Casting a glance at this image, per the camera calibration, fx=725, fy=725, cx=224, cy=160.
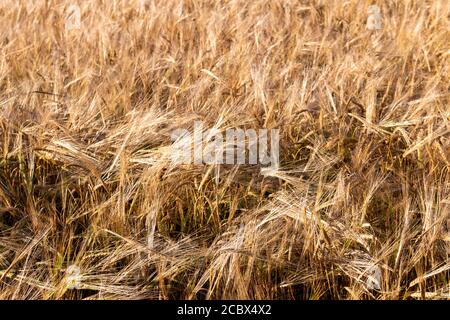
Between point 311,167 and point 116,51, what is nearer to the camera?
point 311,167

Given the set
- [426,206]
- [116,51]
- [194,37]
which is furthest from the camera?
[194,37]

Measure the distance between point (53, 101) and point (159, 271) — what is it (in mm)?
721

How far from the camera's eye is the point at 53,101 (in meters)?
1.88

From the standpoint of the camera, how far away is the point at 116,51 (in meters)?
2.54

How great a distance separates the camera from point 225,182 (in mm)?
1562

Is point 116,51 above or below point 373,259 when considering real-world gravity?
below

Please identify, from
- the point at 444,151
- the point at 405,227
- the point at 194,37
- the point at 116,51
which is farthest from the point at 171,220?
the point at 194,37

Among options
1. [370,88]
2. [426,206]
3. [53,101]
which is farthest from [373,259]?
[53,101]

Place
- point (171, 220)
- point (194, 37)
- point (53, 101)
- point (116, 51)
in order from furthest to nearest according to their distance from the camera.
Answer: point (194, 37)
point (116, 51)
point (53, 101)
point (171, 220)

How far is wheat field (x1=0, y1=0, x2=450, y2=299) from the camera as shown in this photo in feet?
4.47

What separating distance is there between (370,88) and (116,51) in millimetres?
985

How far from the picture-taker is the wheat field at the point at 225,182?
1363 mm
